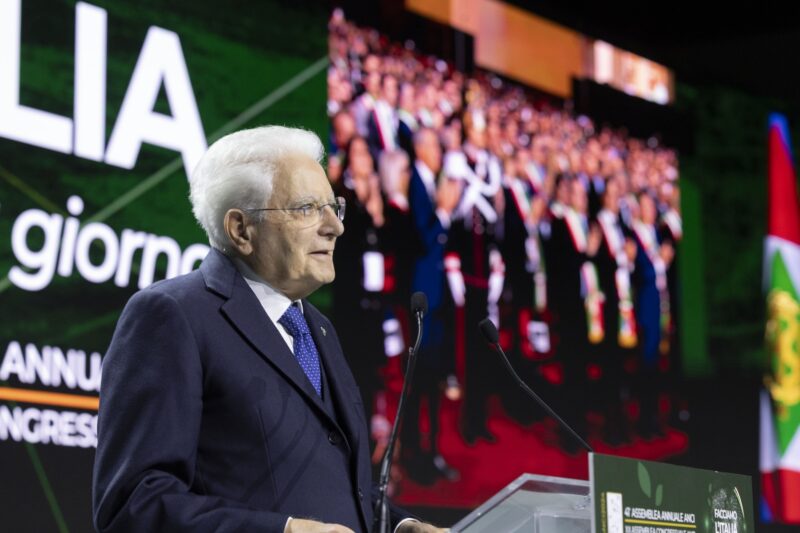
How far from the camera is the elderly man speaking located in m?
→ 1.96

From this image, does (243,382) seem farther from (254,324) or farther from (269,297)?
(269,297)

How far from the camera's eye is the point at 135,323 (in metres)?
2.05

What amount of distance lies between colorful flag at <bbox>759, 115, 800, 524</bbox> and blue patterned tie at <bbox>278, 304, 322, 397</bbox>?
4775mm

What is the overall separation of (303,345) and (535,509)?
545mm

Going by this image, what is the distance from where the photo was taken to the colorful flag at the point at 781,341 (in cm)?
658

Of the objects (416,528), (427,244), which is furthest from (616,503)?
(427,244)

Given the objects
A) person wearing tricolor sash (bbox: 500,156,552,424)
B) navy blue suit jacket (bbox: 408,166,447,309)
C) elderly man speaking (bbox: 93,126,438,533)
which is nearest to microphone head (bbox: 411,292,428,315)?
elderly man speaking (bbox: 93,126,438,533)

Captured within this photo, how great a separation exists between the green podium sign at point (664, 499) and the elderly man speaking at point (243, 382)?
0.40 meters

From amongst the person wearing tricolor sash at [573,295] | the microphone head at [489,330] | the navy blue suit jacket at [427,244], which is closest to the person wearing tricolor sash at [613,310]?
the person wearing tricolor sash at [573,295]

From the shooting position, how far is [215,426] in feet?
6.81

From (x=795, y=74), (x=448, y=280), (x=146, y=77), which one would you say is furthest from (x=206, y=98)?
(x=795, y=74)

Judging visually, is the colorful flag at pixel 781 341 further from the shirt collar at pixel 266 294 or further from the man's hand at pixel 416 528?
the shirt collar at pixel 266 294

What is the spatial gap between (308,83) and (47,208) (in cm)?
131

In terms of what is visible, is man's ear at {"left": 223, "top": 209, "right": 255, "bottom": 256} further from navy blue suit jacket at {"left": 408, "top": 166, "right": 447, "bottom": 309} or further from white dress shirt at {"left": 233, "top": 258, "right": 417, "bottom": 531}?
navy blue suit jacket at {"left": 408, "top": 166, "right": 447, "bottom": 309}
